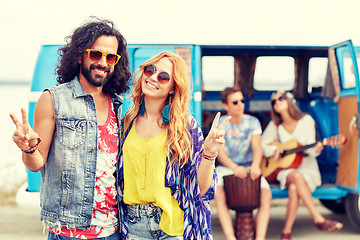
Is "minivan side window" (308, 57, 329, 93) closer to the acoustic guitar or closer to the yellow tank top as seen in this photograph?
the acoustic guitar

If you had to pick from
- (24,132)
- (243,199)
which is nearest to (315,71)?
(243,199)

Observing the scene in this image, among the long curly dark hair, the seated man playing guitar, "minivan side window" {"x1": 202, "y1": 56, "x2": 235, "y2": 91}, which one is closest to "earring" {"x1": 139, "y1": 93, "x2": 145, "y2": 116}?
the long curly dark hair

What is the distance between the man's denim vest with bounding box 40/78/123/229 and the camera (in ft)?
7.72

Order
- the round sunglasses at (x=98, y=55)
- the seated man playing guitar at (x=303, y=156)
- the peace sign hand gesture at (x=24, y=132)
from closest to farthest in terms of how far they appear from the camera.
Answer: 1. the peace sign hand gesture at (x=24, y=132)
2. the round sunglasses at (x=98, y=55)
3. the seated man playing guitar at (x=303, y=156)

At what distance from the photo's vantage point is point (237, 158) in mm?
5422

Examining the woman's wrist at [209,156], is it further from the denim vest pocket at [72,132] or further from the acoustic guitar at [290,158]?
the acoustic guitar at [290,158]

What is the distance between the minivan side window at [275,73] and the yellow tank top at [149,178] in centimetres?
463

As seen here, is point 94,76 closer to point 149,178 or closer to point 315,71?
point 149,178

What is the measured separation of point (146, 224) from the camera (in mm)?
2424

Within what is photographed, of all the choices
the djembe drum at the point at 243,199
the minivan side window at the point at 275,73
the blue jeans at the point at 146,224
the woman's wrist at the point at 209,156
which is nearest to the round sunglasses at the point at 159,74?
the woman's wrist at the point at 209,156

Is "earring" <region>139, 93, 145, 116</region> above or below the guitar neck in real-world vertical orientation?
above

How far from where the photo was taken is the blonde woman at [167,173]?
7.97 feet

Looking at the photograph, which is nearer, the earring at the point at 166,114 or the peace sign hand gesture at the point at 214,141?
the peace sign hand gesture at the point at 214,141

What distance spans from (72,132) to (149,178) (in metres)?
0.44
